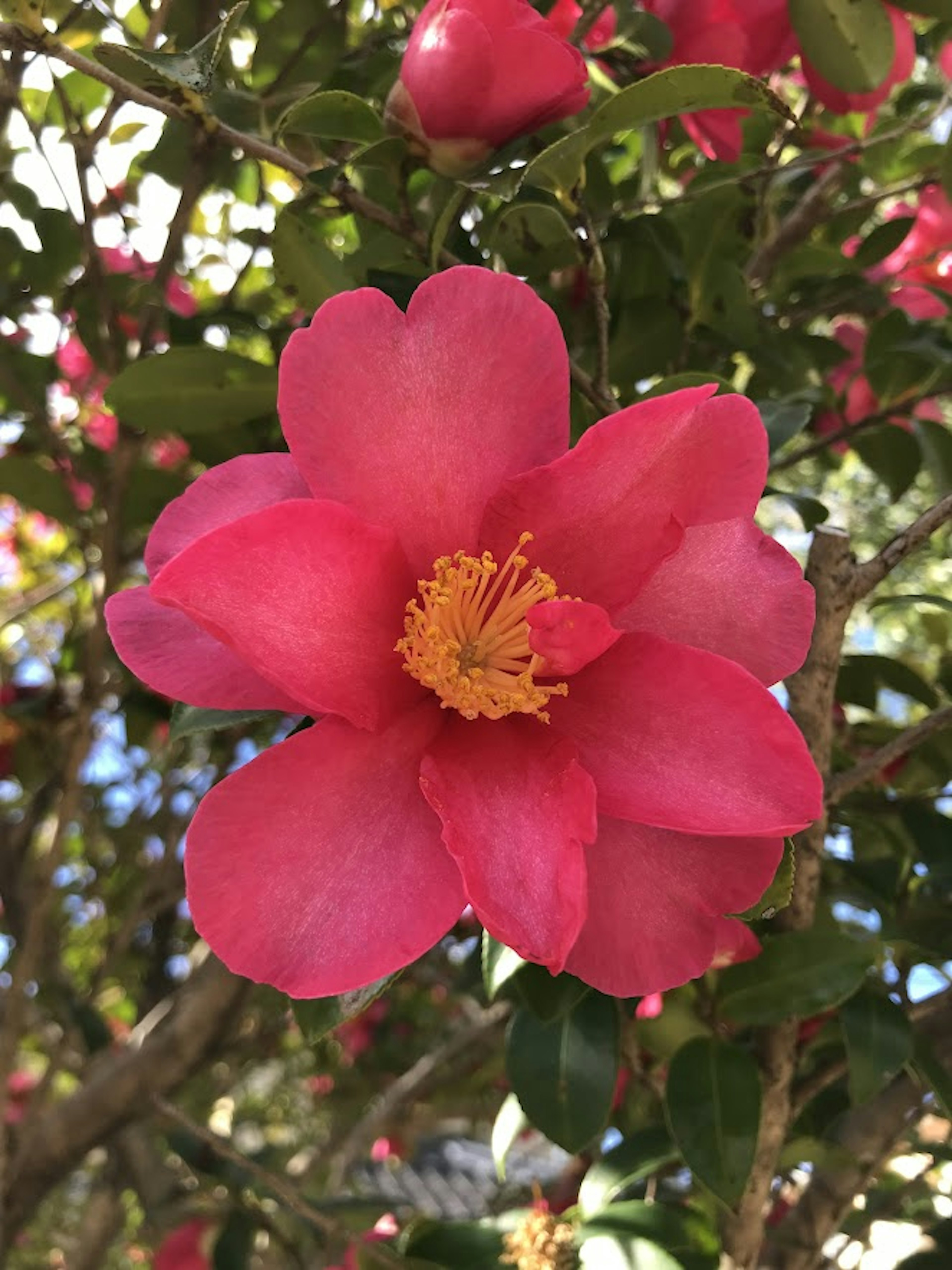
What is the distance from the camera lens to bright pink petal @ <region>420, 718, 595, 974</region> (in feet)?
1.61

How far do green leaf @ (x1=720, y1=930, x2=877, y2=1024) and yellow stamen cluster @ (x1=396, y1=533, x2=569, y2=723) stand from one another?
0.99 ft

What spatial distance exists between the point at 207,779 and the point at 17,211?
910 millimetres

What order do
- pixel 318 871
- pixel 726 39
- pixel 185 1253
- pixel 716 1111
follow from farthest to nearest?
1. pixel 185 1253
2. pixel 726 39
3. pixel 716 1111
4. pixel 318 871

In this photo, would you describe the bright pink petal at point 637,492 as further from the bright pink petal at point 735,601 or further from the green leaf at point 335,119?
the green leaf at point 335,119

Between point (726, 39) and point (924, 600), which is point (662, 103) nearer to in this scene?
point (726, 39)

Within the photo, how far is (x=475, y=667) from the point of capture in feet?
2.01

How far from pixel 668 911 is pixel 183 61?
0.53 meters

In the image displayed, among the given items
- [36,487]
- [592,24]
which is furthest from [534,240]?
[36,487]

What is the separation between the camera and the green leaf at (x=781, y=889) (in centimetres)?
60

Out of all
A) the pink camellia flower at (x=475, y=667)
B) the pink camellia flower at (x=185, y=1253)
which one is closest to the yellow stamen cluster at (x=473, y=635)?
the pink camellia flower at (x=475, y=667)

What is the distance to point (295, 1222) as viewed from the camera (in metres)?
1.28

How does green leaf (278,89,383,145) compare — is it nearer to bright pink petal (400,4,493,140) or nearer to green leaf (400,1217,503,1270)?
bright pink petal (400,4,493,140)

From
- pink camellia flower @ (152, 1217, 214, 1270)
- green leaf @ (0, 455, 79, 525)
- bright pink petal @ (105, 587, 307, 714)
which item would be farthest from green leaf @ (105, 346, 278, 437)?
pink camellia flower @ (152, 1217, 214, 1270)

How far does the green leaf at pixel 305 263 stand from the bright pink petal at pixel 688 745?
12.9 inches
